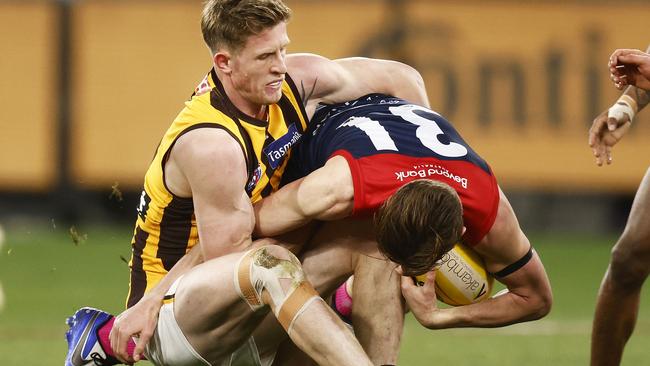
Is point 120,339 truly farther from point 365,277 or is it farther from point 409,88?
point 409,88

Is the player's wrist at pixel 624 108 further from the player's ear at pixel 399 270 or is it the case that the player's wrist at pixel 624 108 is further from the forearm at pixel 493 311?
the player's ear at pixel 399 270

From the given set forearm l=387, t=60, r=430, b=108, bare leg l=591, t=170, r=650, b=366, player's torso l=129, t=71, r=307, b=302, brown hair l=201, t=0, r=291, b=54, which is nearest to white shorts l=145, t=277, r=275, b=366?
Result: player's torso l=129, t=71, r=307, b=302

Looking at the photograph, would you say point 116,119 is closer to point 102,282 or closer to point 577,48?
point 102,282

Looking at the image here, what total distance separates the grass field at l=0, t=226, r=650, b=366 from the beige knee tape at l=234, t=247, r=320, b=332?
234cm

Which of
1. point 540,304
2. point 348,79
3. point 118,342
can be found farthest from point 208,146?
point 540,304

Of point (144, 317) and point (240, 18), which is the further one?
point (240, 18)

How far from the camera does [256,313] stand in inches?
176

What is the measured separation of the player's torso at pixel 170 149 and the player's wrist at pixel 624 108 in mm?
1290

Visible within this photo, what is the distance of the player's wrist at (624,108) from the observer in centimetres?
538

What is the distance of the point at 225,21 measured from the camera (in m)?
4.93

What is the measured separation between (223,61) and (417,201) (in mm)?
1099

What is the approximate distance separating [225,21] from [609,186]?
322 inches

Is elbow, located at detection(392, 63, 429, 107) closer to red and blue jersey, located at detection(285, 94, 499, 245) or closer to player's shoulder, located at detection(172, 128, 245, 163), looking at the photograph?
red and blue jersey, located at detection(285, 94, 499, 245)

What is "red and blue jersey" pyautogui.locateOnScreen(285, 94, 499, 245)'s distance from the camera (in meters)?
4.69
